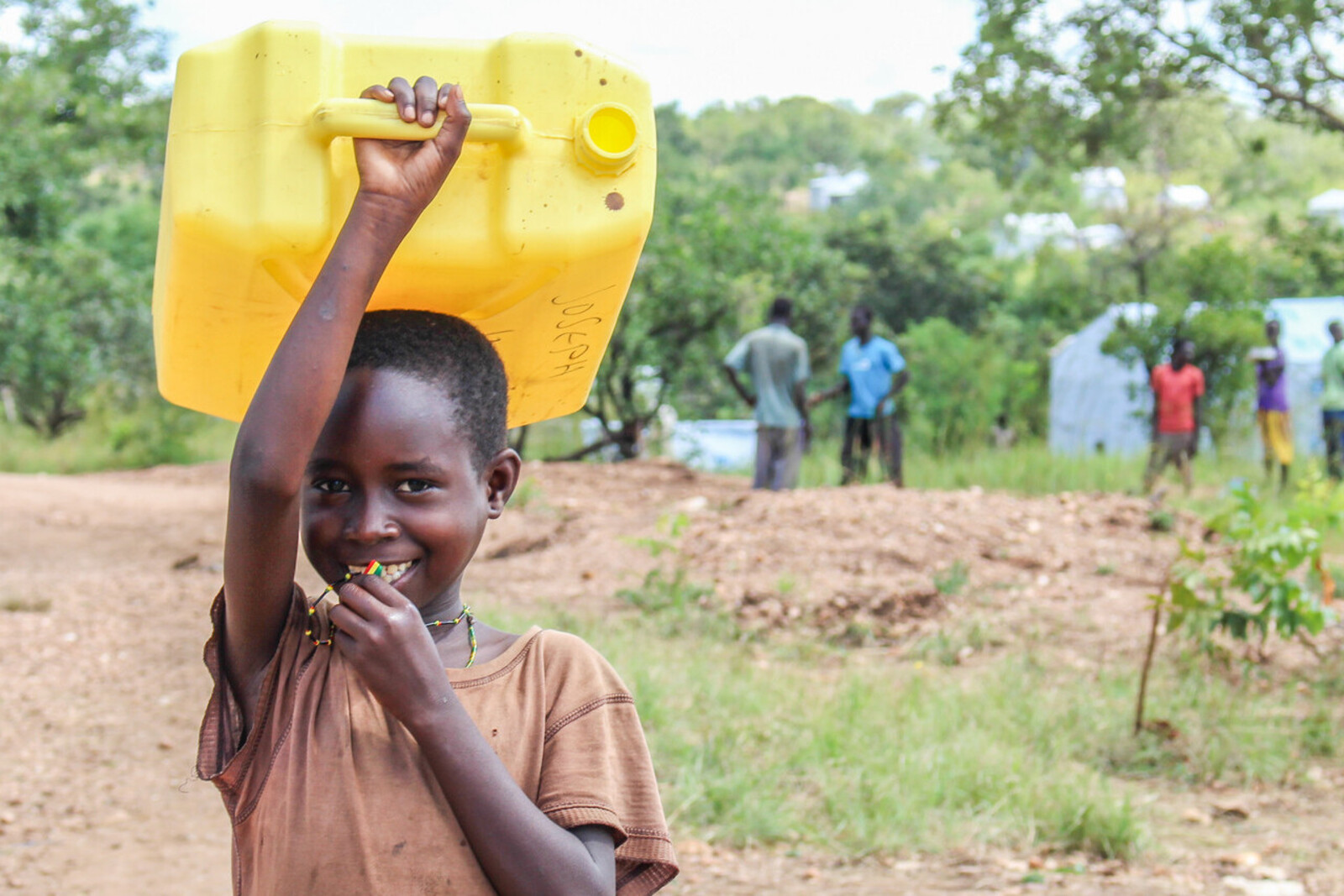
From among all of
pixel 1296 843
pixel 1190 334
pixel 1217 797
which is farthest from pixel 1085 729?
pixel 1190 334

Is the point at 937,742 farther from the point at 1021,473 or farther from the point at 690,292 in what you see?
the point at 690,292

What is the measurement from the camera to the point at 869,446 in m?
9.26

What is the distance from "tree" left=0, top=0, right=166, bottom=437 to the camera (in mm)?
8844

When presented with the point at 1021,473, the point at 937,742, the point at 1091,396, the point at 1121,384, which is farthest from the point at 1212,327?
the point at 937,742

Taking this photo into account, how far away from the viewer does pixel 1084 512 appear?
7695mm

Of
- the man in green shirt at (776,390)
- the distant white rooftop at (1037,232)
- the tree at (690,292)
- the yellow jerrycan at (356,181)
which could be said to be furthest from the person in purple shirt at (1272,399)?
the distant white rooftop at (1037,232)

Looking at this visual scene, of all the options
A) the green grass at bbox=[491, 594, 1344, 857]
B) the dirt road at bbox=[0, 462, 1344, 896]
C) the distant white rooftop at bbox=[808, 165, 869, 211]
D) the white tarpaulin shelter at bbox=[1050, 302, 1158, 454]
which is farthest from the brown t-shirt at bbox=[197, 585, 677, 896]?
the distant white rooftop at bbox=[808, 165, 869, 211]

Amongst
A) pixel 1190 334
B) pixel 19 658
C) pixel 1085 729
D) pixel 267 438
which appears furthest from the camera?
pixel 1190 334

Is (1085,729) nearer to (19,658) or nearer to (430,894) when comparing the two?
(430,894)

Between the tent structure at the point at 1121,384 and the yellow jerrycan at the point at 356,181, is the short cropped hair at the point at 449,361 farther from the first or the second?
the tent structure at the point at 1121,384

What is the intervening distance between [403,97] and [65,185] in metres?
9.81

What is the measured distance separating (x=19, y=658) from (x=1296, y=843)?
13.9ft

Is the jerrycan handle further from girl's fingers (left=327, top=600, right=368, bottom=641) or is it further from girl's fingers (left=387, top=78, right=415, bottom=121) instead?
girl's fingers (left=327, top=600, right=368, bottom=641)

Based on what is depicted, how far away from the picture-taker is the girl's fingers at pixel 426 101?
1.19m
